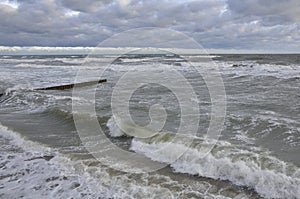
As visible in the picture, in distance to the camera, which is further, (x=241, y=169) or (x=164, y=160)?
(x=164, y=160)

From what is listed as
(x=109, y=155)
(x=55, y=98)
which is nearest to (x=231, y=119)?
(x=109, y=155)

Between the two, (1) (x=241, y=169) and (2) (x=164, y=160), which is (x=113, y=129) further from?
(1) (x=241, y=169)

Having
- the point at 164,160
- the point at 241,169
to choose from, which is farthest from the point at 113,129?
the point at 241,169

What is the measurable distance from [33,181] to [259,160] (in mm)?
4344

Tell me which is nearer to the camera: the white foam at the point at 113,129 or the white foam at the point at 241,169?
the white foam at the point at 241,169

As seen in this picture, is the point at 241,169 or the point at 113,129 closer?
the point at 241,169

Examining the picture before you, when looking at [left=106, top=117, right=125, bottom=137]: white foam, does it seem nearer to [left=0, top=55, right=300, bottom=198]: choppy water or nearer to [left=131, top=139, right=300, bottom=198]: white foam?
[left=0, top=55, right=300, bottom=198]: choppy water

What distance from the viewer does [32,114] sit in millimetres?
11477

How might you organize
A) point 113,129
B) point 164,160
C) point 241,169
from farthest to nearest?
point 113,129 < point 164,160 < point 241,169

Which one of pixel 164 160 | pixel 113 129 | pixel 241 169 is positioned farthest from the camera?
pixel 113 129

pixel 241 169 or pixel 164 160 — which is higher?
pixel 241 169

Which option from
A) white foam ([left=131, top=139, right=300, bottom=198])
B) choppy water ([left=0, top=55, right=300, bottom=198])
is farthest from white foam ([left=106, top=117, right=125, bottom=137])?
white foam ([left=131, top=139, right=300, bottom=198])

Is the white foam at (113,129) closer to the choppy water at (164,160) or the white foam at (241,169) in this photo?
the choppy water at (164,160)

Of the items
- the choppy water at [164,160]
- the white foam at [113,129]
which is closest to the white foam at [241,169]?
the choppy water at [164,160]
